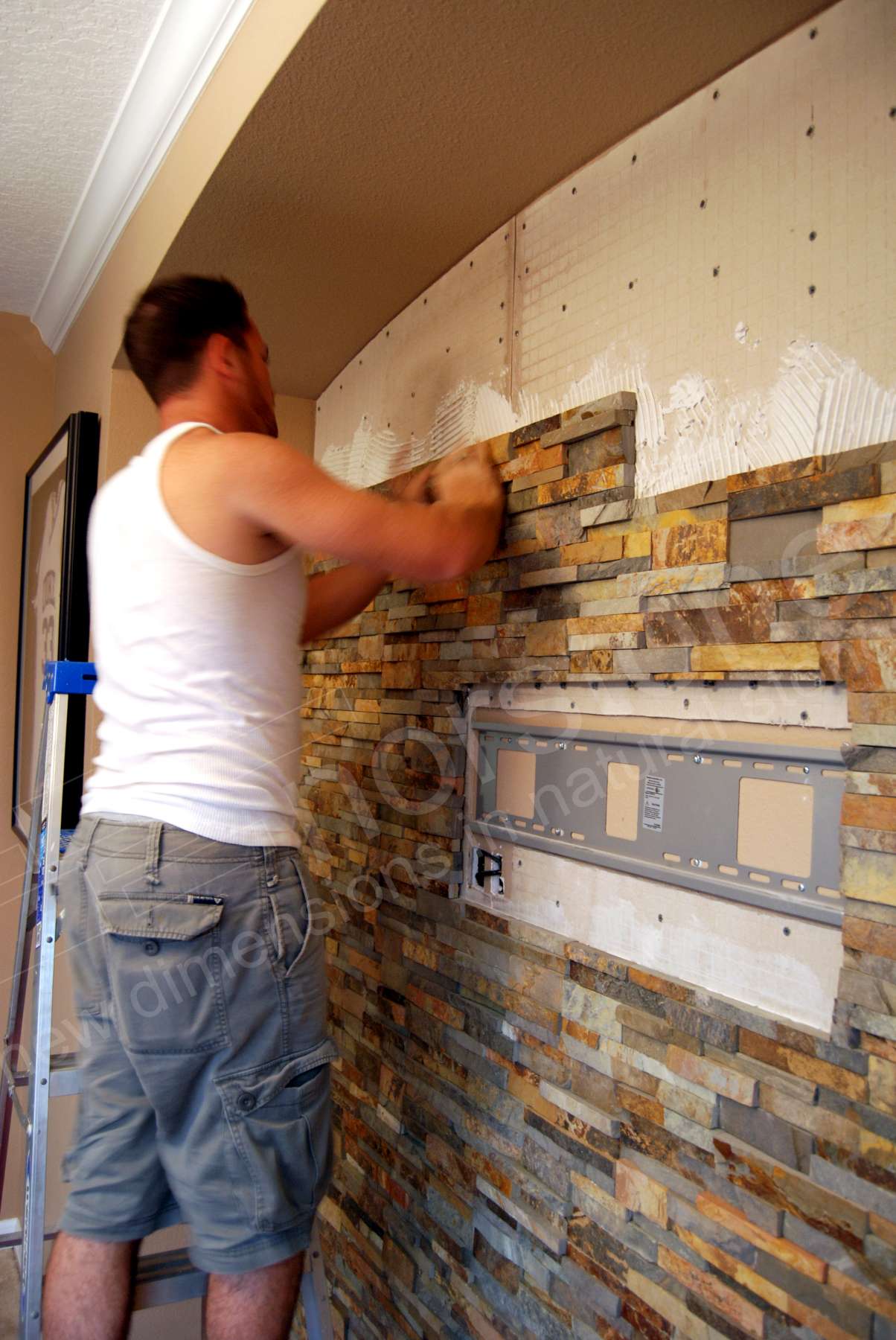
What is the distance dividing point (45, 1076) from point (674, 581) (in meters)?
1.38

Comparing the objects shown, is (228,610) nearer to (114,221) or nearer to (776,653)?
(776,653)

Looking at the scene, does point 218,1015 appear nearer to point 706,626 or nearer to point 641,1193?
point 641,1193

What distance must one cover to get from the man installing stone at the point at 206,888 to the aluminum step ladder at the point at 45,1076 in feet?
0.59

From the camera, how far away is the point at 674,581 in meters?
1.21

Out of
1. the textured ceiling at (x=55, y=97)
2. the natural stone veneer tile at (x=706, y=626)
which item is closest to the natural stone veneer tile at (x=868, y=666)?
the natural stone veneer tile at (x=706, y=626)

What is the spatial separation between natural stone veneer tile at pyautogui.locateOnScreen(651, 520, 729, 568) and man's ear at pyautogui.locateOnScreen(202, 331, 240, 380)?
0.65 metres

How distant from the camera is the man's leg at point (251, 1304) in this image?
3.89 ft

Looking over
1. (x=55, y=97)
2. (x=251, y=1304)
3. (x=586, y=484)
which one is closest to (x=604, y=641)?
(x=586, y=484)

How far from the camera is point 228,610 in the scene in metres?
1.21

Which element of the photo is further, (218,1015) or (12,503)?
(12,503)

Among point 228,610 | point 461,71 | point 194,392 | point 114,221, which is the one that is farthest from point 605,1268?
point 114,221

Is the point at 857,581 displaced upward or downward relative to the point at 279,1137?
upward

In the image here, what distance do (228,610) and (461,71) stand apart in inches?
29.6

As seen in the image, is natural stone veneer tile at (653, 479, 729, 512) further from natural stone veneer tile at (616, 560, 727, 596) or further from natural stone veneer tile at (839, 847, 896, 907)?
natural stone veneer tile at (839, 847, 896, 907)
